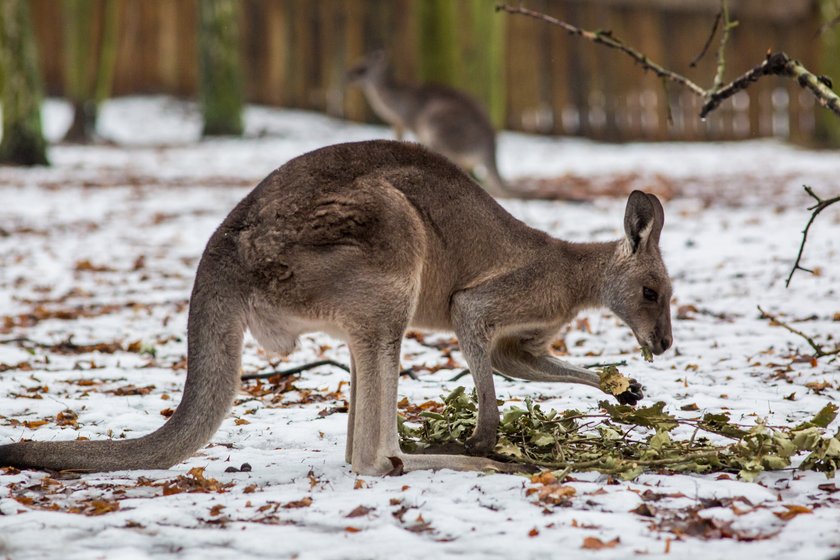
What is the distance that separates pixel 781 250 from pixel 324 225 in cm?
511

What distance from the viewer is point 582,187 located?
1162 centimetres

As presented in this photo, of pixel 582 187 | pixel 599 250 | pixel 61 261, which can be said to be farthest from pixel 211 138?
pixel 599 250

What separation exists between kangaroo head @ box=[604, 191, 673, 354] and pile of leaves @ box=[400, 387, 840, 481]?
365mm

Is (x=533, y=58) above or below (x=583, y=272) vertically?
above

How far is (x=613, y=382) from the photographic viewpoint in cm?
393

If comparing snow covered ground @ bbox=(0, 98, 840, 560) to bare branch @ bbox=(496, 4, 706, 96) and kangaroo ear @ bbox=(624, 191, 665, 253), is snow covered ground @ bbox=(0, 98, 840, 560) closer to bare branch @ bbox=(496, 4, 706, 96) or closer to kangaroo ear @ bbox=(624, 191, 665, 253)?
kangaroo ear @ bbox=(624, 191, 665, 253)

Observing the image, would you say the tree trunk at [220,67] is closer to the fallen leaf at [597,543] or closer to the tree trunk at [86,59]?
the tree trunk at [86,59]

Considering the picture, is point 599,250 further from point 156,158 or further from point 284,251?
point 156,158

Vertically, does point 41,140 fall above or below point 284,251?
above

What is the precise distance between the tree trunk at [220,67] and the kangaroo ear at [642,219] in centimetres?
1153

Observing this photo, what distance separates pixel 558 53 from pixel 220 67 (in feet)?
18.3

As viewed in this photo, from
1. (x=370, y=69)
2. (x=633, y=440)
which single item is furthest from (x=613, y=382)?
(x=370, y=69)

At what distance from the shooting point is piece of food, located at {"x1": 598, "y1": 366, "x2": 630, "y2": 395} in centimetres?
391

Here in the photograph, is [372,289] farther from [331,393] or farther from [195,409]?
[331,393]
